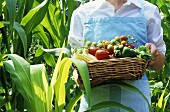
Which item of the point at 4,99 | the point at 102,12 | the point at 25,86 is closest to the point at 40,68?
the point at 25,86

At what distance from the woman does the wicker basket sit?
0.13 m

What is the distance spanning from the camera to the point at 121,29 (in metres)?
1.71

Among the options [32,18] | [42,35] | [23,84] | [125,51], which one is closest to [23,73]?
[23,84]

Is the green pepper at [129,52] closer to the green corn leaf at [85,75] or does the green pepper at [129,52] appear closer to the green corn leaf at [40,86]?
the green corn leaf at [85,75]

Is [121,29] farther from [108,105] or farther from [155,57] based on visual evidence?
[108,105]

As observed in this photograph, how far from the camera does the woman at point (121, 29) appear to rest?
170 centimetres

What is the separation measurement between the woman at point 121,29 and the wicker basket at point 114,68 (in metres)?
0.13

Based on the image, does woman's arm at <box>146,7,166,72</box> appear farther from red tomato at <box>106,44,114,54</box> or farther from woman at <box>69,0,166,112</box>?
red tomato at <box>106,44,114,54</box>

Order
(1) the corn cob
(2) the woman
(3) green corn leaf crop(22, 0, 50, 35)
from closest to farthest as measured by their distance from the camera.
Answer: (1) the corn cob, (2) the woman, (3) green corn leaf crop(22, 0, 50, 35)

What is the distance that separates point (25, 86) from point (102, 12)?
0.39 m

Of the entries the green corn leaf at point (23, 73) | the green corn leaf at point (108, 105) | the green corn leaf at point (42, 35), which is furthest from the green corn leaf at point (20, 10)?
the green corn leaf at point (108, 105)

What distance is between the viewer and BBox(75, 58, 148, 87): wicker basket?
1514 mm

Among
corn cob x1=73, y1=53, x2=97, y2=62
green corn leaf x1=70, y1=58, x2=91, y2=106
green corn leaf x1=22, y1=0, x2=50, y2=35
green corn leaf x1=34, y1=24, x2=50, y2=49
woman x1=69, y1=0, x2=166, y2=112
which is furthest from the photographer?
green corn leaf x1=34, y1=24, x2=50, y2=49

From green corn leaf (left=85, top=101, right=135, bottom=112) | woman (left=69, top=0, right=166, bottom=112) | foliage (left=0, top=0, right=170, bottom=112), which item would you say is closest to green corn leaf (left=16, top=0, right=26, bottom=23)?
foliage (left=0, top=0, right=170, bottom=112)
